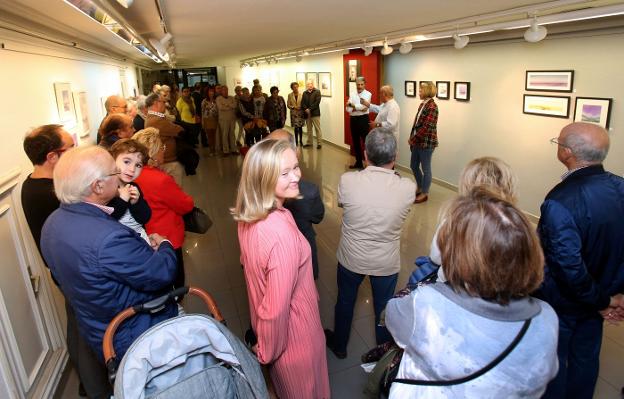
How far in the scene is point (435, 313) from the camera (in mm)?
1068

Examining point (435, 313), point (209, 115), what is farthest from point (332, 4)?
point (209, 115)

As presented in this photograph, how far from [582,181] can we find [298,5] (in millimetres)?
2358

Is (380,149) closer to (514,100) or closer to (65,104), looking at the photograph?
(65,104)

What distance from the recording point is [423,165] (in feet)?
19.2

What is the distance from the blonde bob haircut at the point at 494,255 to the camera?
1028 mm

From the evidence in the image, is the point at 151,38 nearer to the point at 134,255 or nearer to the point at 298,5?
the point at 298,5

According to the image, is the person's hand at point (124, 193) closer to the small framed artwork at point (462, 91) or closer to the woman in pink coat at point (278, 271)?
the woman in pink coat at point (278, 271)

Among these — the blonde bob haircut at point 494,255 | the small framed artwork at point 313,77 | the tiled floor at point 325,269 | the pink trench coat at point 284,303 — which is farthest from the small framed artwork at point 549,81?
the small framed artwork at point 313,77

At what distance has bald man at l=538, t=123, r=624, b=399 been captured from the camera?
174cm

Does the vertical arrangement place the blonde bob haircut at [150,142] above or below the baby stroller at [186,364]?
above

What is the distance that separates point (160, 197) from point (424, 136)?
421 cm

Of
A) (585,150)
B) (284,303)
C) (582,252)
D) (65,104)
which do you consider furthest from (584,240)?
(65,104)

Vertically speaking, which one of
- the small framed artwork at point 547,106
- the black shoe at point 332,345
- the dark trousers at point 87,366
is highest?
the small framed artwork at point 547,106

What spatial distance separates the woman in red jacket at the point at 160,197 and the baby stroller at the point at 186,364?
1142mm
